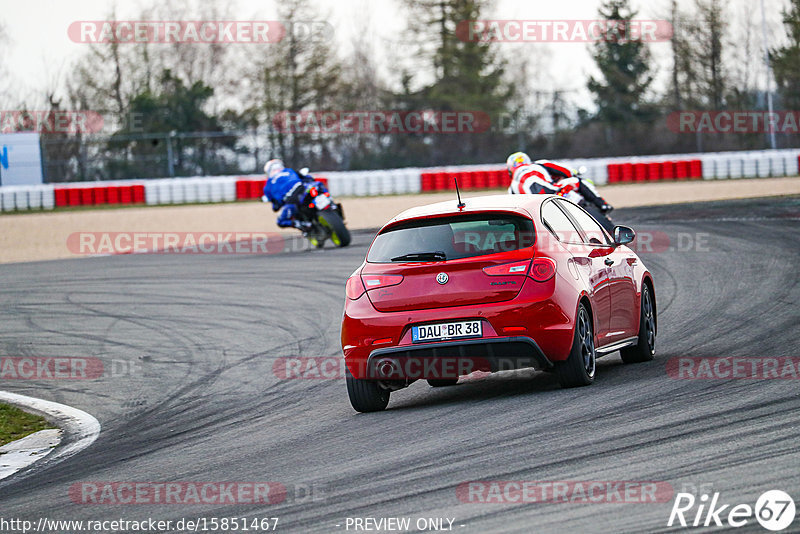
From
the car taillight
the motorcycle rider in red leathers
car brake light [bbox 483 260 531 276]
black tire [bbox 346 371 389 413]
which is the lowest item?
black tire [bbox 346 371 389 413]

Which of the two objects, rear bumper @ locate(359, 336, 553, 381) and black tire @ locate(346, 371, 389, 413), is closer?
rear bumper @ locate(359, 336, 553, 381)

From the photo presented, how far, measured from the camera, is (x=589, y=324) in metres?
7.90

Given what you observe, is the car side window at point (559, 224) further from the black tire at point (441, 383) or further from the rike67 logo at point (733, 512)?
the rike67 logo at point (733, 512)

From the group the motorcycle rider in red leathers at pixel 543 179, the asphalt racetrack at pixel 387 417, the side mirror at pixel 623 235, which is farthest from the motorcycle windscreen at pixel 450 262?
the motorcycle rider in red leathers at pixel 543 179

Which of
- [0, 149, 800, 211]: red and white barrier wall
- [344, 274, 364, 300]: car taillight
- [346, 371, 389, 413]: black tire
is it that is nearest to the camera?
[344, 274, 364, 300]: car taillight

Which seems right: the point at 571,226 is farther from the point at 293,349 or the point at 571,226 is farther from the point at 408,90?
the point at 408,90

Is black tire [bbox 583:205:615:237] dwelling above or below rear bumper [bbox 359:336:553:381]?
above

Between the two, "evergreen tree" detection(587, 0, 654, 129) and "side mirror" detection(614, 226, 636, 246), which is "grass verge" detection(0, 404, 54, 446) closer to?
"side mirror" detection(614, 226, 636, 246)

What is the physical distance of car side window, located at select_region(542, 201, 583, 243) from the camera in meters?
7.96

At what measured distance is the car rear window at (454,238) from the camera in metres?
7.59

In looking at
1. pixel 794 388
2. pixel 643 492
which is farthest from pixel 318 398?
pixel 643 492

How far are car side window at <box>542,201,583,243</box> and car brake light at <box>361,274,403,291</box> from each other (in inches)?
44.2

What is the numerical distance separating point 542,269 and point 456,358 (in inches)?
31.2

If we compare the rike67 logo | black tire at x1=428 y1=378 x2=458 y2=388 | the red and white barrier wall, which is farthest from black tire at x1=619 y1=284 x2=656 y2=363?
the red and white barrier wall
